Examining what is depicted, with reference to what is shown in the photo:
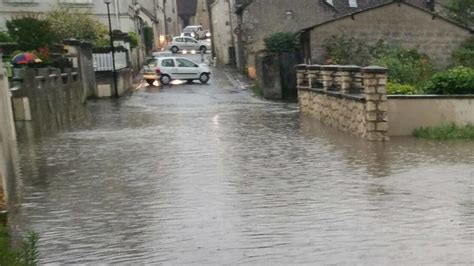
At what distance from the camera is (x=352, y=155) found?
1299 cm

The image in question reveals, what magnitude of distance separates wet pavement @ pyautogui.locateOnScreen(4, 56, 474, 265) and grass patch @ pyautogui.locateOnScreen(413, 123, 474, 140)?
1.79ft

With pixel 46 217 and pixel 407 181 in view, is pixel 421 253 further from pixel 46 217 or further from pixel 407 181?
pixel 46 217

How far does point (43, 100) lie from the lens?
1834cm

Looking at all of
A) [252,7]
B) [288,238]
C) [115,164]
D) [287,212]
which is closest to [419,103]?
[115,164]

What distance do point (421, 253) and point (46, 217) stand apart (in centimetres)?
459

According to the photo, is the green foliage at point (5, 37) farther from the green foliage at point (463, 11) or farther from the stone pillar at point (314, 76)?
the green foliage at point (463, 11)

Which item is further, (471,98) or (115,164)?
(471,98)

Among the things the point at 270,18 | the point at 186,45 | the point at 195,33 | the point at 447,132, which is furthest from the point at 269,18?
the point at 195,33

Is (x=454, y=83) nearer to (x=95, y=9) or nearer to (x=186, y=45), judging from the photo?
(x=95, y=9)

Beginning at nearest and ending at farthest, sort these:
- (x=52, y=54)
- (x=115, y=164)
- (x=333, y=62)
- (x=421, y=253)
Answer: (x=421, y=253) < (x=115, y=164) < (x=52, y=54) < (x=333, y=62)

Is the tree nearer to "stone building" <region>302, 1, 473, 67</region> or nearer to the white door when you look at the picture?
the white door

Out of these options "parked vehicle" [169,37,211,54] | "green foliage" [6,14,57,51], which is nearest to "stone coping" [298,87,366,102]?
Answer: "green foliage" [6,14,57,51]

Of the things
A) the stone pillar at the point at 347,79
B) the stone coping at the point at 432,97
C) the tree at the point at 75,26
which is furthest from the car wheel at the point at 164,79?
the stone coping at the point at 432,97

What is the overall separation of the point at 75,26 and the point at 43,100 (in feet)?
52.9
